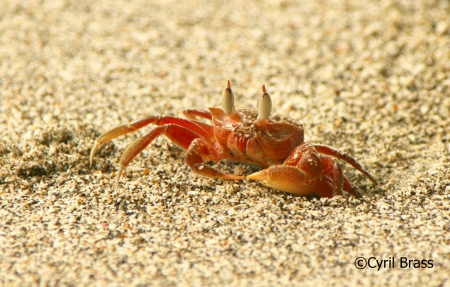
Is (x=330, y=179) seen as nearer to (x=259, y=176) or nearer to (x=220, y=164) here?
(x=259, y=176)

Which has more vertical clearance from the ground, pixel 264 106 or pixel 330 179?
pixel 264 106

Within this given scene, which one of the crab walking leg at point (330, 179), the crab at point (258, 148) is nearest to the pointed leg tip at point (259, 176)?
the crab at point (258, 148)

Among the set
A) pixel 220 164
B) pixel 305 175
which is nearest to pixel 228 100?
pixel 220 164

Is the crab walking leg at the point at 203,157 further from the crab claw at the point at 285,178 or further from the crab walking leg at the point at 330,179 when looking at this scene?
the crab walking leg at the point at 330,179

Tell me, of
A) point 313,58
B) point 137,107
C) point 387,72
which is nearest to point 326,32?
point 313,58

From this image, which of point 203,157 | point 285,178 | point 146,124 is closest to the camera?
point 285,178

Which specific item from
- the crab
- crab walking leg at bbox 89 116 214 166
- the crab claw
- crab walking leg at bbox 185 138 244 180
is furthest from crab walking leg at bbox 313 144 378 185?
crab walking leg at bbox 89 116 214 166
